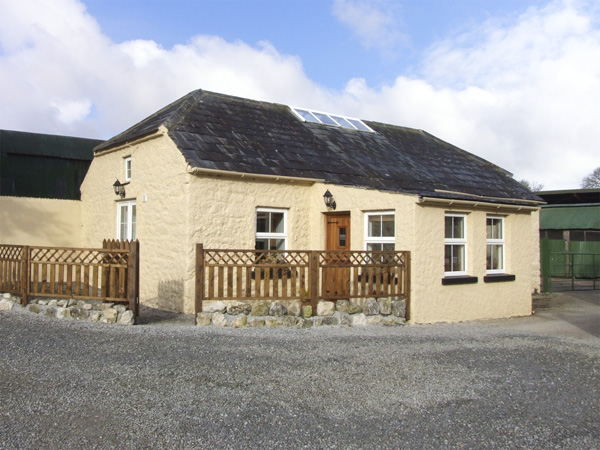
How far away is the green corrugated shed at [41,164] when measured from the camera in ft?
70.5

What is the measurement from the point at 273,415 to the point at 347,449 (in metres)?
0.96

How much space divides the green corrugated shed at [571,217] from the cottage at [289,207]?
1349 cm

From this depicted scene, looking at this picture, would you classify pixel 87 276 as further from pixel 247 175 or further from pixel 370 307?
pixel 370 307

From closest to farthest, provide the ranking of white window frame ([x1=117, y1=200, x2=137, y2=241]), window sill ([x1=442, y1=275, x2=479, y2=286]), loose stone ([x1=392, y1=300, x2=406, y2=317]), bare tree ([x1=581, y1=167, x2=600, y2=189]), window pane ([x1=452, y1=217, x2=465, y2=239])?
loose stone ([x1=392, y1=300, x2=406, y2=317]) → window sill ([x1=442, y1=275, x2=479, y2=286]) → window pane ([x1=452, y1=217, x2=465, y2=239]) → white window frame ([x1=117, y1=200, x2=137, y2=241]) → bare tree ([x1=581, y1=167, x2=600, y2=189])

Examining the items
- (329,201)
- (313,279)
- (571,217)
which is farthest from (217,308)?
(571,217)

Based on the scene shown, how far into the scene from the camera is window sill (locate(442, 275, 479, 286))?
12.0 metres

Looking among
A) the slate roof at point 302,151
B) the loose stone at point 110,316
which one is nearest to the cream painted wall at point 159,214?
the slate roof at point 302,151

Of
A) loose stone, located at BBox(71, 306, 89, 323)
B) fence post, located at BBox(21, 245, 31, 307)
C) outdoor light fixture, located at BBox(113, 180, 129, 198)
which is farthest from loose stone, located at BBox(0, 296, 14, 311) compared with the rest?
outdoor light fixture, located at BBox(113, 180, 129, 198)

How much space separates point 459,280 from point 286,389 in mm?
7003

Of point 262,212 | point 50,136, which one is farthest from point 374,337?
point 50,136

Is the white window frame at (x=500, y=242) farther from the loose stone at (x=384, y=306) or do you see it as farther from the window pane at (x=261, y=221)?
the window pane at (x=261, y=221)

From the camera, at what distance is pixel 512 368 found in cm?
751

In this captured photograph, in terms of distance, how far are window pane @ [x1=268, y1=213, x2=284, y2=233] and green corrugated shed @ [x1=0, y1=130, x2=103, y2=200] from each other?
12.5 metres

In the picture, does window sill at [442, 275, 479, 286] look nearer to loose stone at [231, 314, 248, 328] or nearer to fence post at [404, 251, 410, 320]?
fence post at [404, 251, 410, 320]
